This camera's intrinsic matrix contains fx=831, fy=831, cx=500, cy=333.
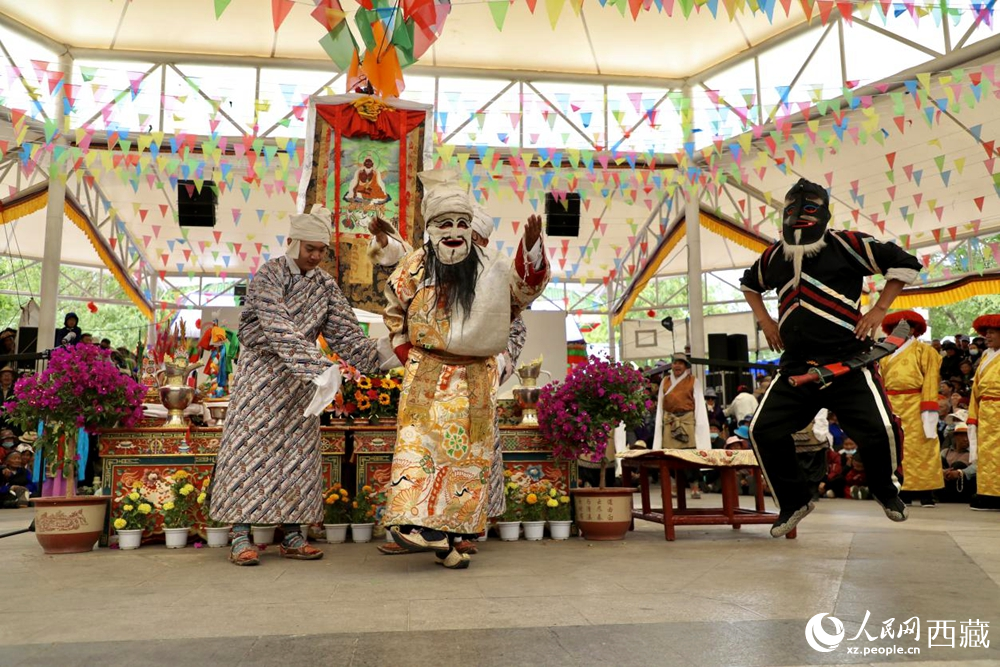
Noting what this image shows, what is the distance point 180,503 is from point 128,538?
0.99 ft

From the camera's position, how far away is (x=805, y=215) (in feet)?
11.7

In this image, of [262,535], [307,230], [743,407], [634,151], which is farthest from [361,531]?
[634,151]

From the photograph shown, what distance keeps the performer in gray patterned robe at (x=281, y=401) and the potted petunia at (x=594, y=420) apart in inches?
48.2

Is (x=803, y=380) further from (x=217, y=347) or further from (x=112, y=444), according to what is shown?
(x=217, y=347)

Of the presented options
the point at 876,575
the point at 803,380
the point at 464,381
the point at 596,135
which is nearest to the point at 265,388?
the point at 464,381

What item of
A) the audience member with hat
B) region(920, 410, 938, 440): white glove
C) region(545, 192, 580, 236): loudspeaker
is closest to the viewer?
region(920, 410, 938, 440): white glove

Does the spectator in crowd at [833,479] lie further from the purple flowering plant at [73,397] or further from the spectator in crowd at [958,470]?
the purple flowering plant at [73,397]

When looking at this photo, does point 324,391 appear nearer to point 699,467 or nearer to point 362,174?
point 699,467

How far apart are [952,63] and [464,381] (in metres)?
6.72

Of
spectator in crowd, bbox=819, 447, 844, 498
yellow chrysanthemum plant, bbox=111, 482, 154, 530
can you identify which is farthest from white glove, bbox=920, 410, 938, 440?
yellow chrysanthemum plant, bbox=111, 482, 154, 530

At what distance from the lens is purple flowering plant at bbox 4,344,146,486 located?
4352mm

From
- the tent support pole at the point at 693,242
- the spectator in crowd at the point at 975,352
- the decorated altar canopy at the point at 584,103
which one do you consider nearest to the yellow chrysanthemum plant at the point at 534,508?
the decorated altar canopy at the point at 584,103

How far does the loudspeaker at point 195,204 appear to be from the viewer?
10656mm

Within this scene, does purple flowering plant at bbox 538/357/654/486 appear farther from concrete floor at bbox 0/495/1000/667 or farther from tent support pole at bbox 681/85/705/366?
tent support pole at bbox 681/85/705/366
